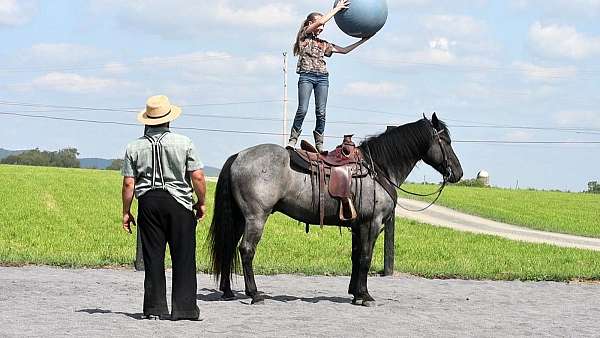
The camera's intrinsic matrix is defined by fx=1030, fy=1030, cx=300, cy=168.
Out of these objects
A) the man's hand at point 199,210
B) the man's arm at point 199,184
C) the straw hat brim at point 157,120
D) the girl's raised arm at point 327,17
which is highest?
the girl's raised arm at point 327,17

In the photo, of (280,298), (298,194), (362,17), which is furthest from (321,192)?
(362,17)

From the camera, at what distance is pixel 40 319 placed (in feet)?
32.7

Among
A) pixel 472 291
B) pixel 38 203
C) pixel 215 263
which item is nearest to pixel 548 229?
pixel 38 203

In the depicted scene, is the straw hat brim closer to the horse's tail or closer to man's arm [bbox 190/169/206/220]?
man's arm [bbox 190/169/206/220]

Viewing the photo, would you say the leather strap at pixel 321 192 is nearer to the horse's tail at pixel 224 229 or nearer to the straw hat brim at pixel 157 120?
the horse's tail at pixel 224 229

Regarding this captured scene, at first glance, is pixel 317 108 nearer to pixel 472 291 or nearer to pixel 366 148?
pixel 366 148

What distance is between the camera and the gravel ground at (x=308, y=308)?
32.1ft

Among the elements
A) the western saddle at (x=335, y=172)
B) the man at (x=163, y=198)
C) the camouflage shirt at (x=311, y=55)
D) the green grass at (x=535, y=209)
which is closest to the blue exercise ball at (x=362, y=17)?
the camouflage shirt at (x=311, y=55)

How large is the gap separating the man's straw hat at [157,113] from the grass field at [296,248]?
5.21 metres

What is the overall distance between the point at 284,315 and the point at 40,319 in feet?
8.32

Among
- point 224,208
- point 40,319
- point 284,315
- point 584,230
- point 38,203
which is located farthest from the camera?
point 584,230

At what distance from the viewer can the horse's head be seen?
1309 centimetres

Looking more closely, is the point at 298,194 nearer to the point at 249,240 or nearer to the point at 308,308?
the point at 249,240

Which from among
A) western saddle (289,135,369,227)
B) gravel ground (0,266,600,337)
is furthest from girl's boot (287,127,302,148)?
gravel ground (0,266,600,337)
